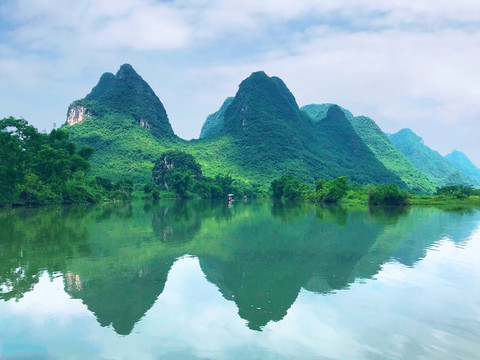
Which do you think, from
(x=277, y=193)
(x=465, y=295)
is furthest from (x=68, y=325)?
(x=277, y=193)

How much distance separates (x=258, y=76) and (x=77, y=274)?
158216 millimetres

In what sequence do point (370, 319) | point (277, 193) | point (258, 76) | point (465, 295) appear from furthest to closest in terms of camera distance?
point (258, 76), point (277, 193), point (465, 295), point (370, 319)

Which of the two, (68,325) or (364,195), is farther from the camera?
(364,195)

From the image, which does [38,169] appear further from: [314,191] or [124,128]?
[124,128]

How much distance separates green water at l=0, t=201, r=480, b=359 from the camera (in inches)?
285

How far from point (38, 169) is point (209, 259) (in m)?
40.6

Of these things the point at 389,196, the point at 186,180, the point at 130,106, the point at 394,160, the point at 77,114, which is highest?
the point at 130,106

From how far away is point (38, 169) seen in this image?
4728 centimetres

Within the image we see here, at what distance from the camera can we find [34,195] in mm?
44750

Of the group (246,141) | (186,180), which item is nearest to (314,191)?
(186,180)

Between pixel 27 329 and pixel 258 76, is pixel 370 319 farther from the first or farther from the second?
pixel 258 76

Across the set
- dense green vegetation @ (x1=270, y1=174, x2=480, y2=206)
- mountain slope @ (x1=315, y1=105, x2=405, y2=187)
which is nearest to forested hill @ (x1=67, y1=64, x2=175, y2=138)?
mountain slope @ (x1=315, y1=105, x2=405, y2=187)

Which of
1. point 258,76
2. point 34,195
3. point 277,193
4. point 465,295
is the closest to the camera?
point 465,295

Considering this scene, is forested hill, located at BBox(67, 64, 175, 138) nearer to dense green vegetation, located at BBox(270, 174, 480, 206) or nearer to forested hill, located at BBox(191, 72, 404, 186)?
forested hill, located at BBox(191, 72, 404, 186)
